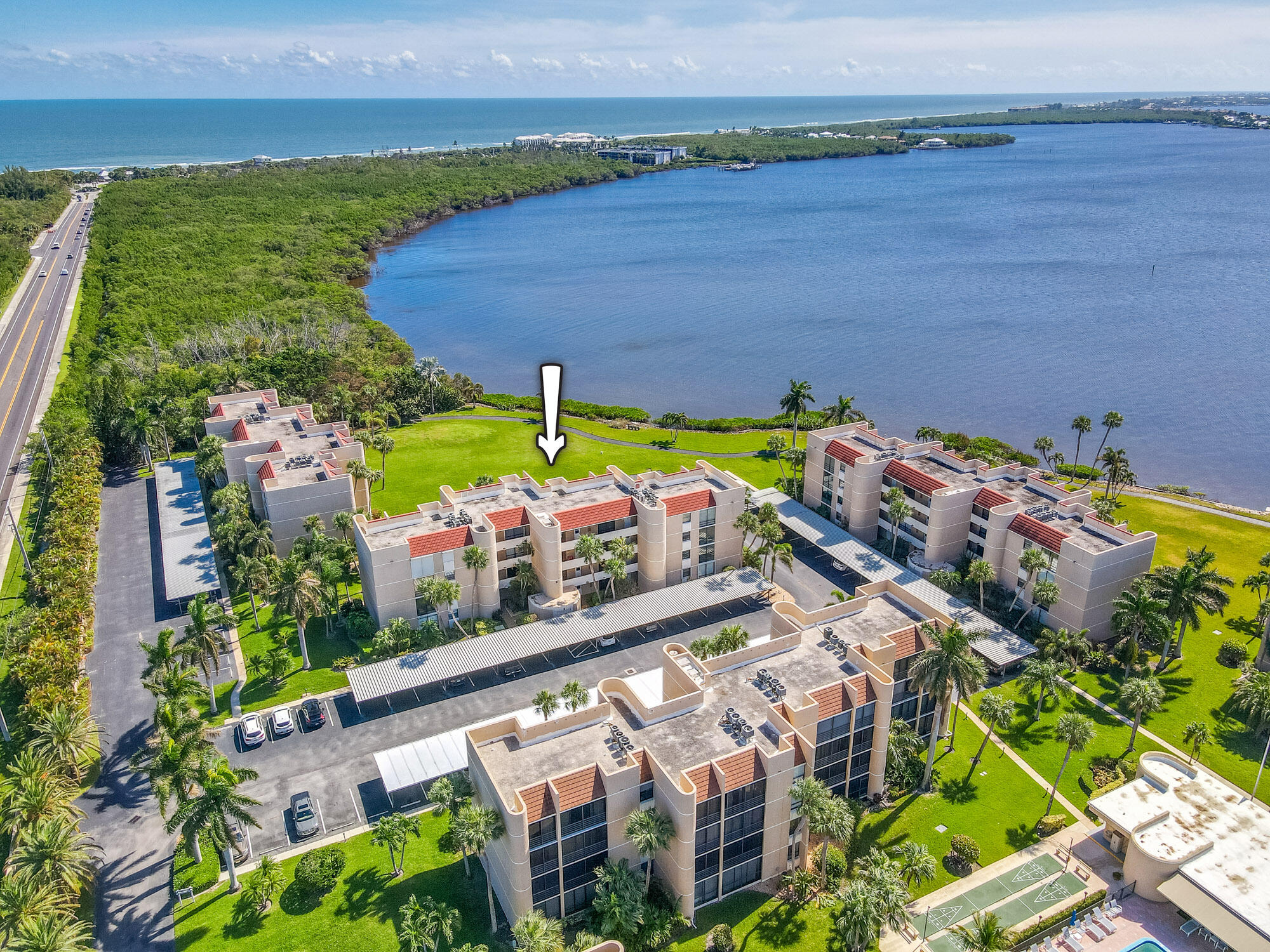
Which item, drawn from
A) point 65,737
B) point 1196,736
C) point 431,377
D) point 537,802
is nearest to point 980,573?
point 1196,736

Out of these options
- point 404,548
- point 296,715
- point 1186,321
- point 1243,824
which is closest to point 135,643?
point 296,715

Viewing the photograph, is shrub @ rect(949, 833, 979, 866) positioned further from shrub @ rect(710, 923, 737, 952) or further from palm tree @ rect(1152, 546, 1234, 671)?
palm tree @ rect(1152, 546, 1234, 671)

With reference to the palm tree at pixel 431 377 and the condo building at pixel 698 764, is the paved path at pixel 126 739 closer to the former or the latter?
the condo building at pixel 698 764

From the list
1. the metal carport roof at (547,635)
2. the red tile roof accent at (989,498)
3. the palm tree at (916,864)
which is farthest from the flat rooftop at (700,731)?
the red tile roof accent at (989,498)

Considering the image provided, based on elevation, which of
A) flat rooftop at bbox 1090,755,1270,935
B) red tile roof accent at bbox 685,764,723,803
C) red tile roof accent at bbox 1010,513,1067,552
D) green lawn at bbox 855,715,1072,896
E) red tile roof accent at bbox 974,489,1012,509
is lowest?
green lawn at bbox 855,715,1072,896

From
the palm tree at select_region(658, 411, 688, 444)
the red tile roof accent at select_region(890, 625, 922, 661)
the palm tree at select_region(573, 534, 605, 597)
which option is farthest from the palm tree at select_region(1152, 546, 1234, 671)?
the palm tree at select_region(658, 411, 688, 444)

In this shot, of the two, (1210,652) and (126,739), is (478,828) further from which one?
(1210,652)
